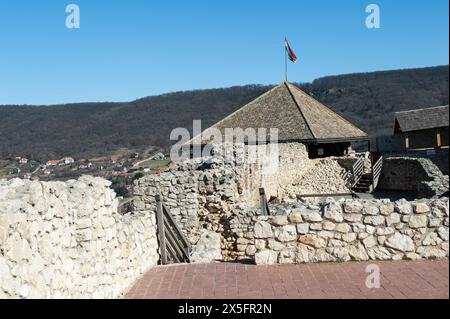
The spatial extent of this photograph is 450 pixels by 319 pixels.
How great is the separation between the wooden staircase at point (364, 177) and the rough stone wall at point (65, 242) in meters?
18.2

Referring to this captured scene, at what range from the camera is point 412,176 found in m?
21.9

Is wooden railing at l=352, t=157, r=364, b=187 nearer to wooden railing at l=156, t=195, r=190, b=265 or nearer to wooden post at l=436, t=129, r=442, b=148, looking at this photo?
wooden post at l=436, t=129, r=442, b=148

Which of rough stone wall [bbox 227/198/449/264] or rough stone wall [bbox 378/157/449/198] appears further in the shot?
rough stone wall [bbox 378/157/449/198]

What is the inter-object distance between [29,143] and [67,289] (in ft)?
30.6

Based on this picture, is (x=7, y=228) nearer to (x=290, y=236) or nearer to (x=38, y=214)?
(x=38, y=214)

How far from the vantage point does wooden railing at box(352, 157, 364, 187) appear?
22.9 meters

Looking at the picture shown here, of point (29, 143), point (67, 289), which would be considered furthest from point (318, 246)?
point (29, 143)

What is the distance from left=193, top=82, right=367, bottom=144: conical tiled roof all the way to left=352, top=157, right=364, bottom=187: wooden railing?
1914mm

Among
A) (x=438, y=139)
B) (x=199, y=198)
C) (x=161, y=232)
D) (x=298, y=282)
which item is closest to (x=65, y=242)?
(x=298, y=282)

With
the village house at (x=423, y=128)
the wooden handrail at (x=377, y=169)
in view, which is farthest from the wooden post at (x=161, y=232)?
the village house at (x=423, y=128)

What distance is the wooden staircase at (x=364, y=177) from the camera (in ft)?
75.2

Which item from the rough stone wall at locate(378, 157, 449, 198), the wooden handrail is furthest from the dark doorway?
the rough stone wall at locate(378, 157, 449, 198)

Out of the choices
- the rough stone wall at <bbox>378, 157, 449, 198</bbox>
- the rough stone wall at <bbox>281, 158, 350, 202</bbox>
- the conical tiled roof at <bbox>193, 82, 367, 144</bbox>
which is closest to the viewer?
the rough stone wall at <bbox>378, 157, 449, 198</bbox>

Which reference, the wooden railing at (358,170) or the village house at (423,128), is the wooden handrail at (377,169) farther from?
the village house at (423,128)
